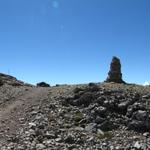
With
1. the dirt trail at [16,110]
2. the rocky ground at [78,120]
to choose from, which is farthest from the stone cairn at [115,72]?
the rocky ground at [78,120]

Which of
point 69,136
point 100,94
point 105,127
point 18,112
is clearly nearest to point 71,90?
point 100,94

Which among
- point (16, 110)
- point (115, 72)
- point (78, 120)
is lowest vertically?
point (78, 120)

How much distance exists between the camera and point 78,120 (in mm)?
37938

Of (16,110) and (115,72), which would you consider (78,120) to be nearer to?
(16,110)

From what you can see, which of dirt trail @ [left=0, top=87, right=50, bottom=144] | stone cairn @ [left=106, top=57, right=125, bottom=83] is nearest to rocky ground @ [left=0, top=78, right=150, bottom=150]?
dirt trail @ [left=0, top=87, right=50, bottom=144]

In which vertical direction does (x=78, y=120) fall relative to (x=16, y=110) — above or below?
below

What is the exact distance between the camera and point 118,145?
102ft

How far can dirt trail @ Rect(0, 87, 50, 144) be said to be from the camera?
3547 centimetres

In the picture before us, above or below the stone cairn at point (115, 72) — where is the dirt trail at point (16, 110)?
below

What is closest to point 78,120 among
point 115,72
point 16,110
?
point 16,110

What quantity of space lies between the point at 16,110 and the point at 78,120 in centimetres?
818

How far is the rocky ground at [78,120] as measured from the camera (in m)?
31.6

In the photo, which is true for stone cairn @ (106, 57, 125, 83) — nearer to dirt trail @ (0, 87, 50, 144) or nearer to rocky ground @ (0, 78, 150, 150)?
dirt trail @ (0, 87, 50, 144)

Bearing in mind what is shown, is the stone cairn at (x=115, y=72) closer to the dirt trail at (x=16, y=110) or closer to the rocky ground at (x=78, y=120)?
the dirt trail at (x=16, y=110)
